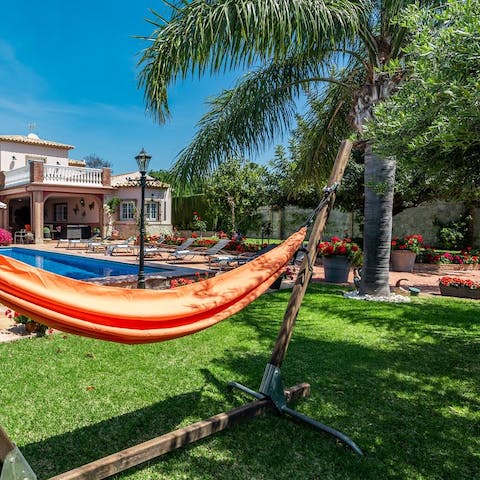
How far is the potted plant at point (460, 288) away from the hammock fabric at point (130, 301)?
6040 millimetres

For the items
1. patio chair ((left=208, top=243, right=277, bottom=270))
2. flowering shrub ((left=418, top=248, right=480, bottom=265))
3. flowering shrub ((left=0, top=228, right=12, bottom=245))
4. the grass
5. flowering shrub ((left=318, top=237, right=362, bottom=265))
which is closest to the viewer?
the grass

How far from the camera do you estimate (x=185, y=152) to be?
708 centimetres

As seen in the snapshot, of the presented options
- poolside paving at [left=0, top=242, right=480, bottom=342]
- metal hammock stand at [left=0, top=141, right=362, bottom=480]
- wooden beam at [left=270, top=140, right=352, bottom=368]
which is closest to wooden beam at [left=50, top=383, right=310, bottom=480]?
metal hammock stand at [left=0, top=141, right=362, bottom=480]

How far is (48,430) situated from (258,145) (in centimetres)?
547

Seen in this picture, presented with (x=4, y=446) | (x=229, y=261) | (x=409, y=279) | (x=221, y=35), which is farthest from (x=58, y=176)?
(x=4, y=446)

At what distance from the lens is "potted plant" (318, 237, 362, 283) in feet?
29.1

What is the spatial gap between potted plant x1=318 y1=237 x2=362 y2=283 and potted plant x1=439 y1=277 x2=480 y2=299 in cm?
189

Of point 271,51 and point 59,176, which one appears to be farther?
point 59,176

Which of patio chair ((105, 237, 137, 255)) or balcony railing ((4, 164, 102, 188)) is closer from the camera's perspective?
patio chair ((105, 237, 137, 255))

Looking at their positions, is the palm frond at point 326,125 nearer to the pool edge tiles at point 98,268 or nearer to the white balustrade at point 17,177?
the pool edge tiles at point 98,268

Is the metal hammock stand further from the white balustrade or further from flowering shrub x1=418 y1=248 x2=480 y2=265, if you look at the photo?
the white balustrade

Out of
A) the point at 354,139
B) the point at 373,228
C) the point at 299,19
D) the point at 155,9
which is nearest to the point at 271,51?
the point at 299,19

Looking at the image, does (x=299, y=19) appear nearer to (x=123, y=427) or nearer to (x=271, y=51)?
(x=271, y=51)

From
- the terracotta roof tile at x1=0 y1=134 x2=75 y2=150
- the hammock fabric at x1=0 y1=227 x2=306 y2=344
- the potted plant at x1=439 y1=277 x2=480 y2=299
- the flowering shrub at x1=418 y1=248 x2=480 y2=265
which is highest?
the terracotta roof tile at x1=0 y1=134 x2=75 y2=150
